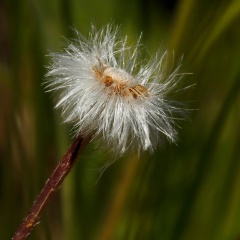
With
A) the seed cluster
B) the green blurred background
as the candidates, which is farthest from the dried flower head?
the green blurred background

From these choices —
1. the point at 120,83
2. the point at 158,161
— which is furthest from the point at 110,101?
the point at 158,161

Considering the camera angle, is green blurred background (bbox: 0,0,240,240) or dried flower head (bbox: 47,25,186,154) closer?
dried flower head (bbox: 47,25,186,154)

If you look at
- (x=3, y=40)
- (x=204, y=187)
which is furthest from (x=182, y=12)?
(x=3, y=40)

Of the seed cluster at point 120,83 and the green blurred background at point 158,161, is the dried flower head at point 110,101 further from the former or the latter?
the green blurred background at point 158,161

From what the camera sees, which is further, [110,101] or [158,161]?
[158,161]

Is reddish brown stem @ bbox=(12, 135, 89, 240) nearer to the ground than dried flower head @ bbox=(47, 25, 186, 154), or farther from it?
nearer to the ground

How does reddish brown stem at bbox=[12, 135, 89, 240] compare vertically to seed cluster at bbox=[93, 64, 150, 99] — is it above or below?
below

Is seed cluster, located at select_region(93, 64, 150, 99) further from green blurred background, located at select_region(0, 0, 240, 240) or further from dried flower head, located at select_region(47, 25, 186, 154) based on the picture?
green blurred background, located at select_region(0, 0, 240, 240)

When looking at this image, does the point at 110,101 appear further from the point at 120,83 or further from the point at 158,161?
the point at 158,161

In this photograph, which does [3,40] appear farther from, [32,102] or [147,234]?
[147,234]
